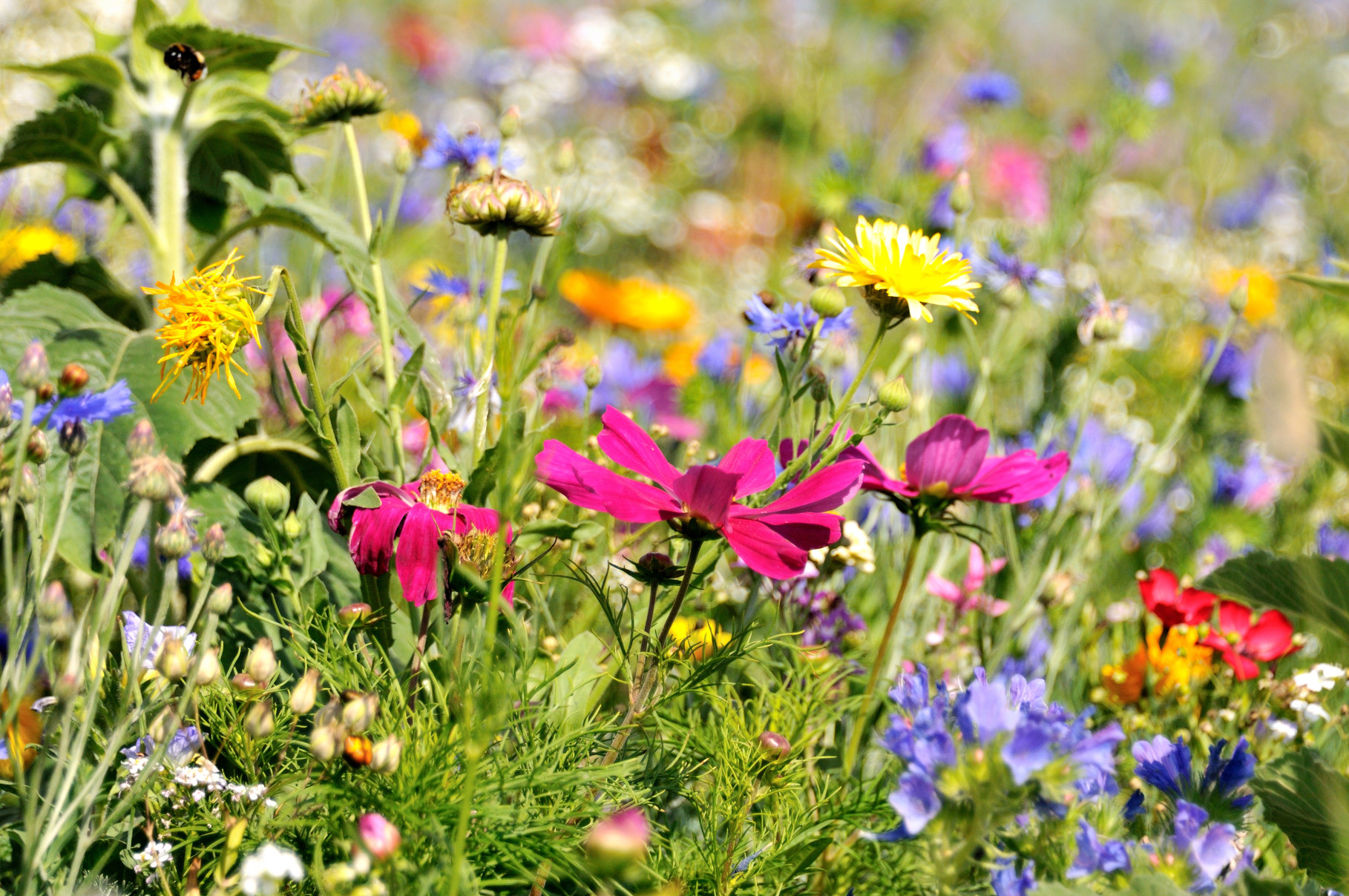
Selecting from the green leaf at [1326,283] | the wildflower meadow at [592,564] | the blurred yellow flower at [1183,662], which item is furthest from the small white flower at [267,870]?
the blurred yellow flower at [1183,662]

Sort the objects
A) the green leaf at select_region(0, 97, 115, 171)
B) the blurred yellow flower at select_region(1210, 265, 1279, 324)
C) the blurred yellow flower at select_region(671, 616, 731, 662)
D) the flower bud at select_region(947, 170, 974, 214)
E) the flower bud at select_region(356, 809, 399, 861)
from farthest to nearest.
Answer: the blurred yellow flower at select_region(1210, 265, 1279, 324) < the flower bud at select_region(947, 170, 974, 214) < the green leaf at select_region(0, 97, 115, 171) < the blurred yellow flower at select_region(671, 616, 731, 662) < the flower bud at select_region(356, 809, 399, 861)

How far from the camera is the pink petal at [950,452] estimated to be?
809 millimetres

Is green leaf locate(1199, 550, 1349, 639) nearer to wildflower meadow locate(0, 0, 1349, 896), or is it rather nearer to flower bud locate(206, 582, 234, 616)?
wildflower meadow locate(0, 0, 1349, 896)

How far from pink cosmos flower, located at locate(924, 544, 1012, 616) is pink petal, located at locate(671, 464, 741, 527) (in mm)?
508

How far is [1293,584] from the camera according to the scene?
816mm

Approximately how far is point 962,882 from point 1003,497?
299 millimetres

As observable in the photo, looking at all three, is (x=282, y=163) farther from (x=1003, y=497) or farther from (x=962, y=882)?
(x=962, y=882)

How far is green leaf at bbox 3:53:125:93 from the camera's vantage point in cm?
109

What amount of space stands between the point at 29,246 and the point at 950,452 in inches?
67.5

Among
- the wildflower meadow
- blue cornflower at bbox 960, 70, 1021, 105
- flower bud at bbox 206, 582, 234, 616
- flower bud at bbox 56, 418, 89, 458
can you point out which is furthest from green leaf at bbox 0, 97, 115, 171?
blue cornflower at bbox 960, 70, 1021, 105

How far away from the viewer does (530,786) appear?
2.30 ft

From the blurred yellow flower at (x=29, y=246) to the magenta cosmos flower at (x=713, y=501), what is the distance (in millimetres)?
1344

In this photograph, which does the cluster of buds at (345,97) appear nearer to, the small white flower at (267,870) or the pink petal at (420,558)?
the pink petal at (420,558)

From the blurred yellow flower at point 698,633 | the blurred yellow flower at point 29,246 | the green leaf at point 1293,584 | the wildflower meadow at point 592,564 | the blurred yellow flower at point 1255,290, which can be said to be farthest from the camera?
the blurred yellow flower at point 1255,290
